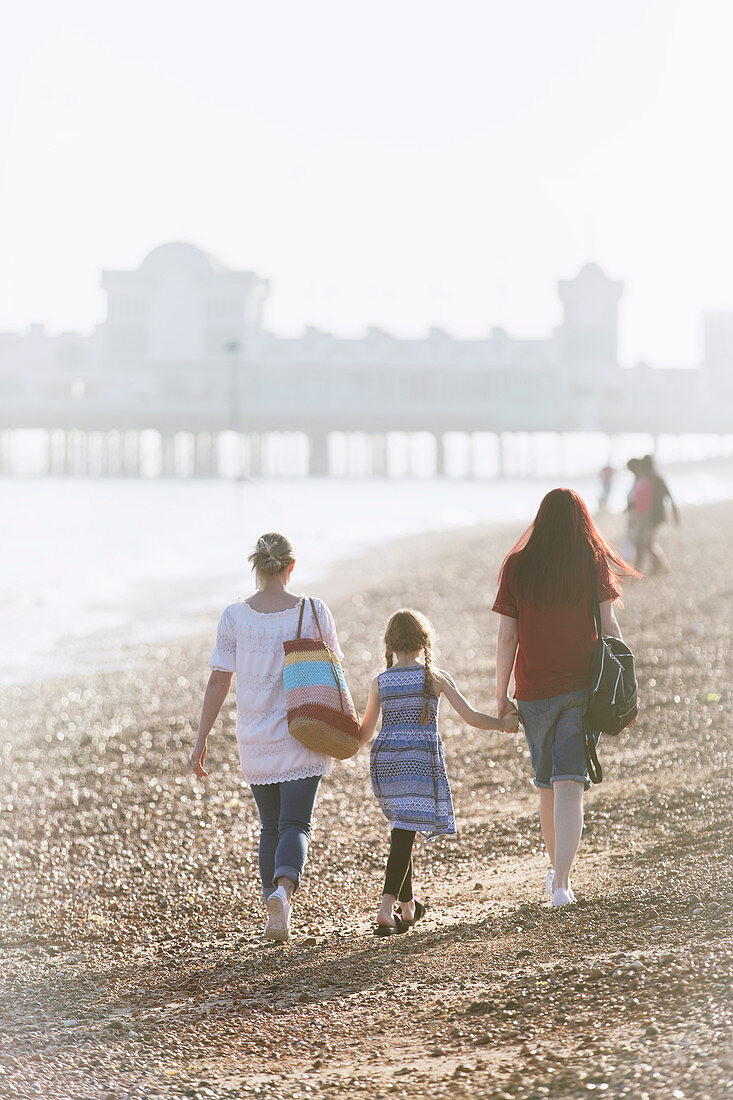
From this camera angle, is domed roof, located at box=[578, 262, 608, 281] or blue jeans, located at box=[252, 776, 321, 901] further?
domed roof, located at box=[578, 262, 608, 281]

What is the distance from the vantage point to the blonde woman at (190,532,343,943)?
3.68 meters

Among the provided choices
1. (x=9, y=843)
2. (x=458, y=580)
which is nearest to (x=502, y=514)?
(x=458, y=580)

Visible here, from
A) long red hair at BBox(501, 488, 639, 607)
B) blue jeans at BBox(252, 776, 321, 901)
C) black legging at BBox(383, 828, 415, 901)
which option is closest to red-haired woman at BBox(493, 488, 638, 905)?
long red hair at BBox(501, 488, 639, 607)

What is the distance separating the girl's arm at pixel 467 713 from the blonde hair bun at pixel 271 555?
597 millimetres

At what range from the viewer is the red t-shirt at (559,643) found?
3.59 metres

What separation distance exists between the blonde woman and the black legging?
10.9 inches

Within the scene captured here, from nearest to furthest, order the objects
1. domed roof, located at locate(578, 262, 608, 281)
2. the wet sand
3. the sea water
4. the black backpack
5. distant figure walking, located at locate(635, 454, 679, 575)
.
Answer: the wet sand → the black backpack → distant figure walking, located at locate(635, 454, 679, 575) → the sea water → domed roof, located at locate(578, 262, 608, 281)

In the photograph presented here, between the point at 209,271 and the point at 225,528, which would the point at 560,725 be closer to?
the point at 225,528

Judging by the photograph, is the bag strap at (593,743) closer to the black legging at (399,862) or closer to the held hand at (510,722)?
the held hand at (510,722)

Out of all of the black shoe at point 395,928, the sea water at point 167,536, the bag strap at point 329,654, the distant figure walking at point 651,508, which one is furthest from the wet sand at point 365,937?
the sea water at point 167,536

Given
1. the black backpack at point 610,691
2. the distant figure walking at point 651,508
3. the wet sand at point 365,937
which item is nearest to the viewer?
the wet sand at point 365,937

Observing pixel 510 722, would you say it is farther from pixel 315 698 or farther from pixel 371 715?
pixel 315 698

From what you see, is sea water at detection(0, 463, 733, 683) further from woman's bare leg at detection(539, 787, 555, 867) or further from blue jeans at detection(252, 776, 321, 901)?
woman's bare leg at detection(539, 787, 555, 867)

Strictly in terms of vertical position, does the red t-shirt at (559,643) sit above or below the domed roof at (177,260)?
below
